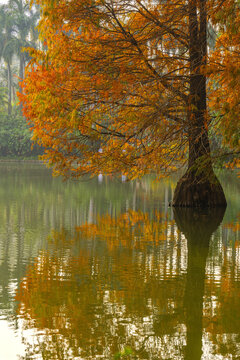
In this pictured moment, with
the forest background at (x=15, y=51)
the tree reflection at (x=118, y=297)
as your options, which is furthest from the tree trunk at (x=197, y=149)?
the forest background at (x=15, y=51)

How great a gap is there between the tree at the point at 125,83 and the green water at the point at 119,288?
280cm

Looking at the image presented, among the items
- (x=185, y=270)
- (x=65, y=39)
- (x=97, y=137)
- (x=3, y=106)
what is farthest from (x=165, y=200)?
(x=3, y=106)

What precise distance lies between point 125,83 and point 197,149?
334 cm

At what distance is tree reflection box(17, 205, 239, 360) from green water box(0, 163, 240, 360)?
0.03 ft

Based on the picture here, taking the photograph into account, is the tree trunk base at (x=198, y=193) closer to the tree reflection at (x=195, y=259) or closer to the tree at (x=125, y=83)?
the tree at (x=125, y=83)

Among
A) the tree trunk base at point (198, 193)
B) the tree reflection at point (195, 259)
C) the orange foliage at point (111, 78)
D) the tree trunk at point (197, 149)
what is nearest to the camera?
the tree reflection at point (195, 259)

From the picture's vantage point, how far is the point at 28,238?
39.4 ft

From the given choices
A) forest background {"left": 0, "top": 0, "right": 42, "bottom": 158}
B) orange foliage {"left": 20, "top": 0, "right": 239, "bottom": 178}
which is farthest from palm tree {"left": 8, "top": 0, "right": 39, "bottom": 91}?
orange foliage {"left": 20, "top": 0, "right": 239, "bottom": 178}

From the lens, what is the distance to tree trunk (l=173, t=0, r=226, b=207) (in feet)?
55.2

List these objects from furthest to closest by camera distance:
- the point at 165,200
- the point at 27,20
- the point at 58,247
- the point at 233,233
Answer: the point at 27,20 → the point at 165,200 → the point at 233,233 → the point at 58,247

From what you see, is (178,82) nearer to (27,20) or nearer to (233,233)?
(233,233)

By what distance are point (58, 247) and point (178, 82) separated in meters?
7.70

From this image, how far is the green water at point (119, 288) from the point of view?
5.36 metres

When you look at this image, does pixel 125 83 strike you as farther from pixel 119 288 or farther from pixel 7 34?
pixel 7 34
